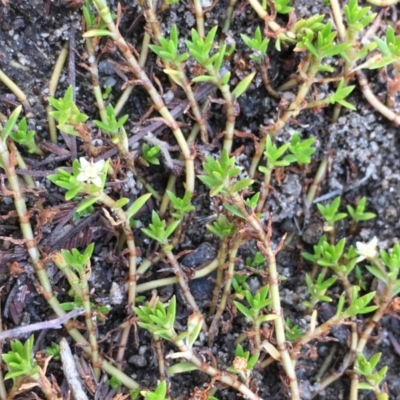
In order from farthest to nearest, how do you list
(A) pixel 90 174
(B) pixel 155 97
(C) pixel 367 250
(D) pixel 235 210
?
(C) pixel 367 250 < (B) pixel 155 97 < (D) pixel 235 210 < (A) pixel 90 174

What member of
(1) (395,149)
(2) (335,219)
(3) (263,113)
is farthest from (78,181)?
(1) (395,149)

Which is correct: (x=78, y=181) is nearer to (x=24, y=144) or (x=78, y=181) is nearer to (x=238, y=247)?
(x=24, y=144)

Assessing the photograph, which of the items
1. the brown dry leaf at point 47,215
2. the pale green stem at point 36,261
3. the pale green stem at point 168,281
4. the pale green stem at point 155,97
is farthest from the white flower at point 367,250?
the brown dry leaf at point 47,215

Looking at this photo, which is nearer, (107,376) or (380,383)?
(107,376)

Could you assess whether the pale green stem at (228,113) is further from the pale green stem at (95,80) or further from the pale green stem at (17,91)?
the pale green stem at (17,91)

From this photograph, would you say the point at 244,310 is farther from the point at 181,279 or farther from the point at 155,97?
the point at 155,97

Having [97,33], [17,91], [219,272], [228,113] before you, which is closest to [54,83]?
[17,91]
